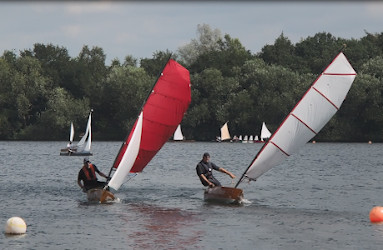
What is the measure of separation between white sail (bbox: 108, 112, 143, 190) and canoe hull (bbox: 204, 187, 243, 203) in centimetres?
427

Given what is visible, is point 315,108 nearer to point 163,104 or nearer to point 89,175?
point 163,104

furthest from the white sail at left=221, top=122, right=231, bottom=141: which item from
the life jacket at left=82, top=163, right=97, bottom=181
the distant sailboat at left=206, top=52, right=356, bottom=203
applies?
the distant sailboat at left=206, top=52, right=356, bottom=203

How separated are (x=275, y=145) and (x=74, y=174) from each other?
2946cm

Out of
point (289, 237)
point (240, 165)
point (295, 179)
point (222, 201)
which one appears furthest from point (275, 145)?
point (240, 165)

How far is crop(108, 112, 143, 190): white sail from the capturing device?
128 ft

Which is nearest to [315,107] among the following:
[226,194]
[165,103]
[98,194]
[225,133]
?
[226,194]

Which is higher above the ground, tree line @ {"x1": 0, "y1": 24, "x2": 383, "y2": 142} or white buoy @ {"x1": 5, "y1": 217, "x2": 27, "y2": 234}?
tree line @ {"x1": 0, "y1": 24, "x2": 383, "y2": 142}

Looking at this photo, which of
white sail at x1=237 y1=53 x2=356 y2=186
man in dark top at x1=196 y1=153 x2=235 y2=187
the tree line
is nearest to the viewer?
white sail at x1=237 y1=53 x2=356 y2=186

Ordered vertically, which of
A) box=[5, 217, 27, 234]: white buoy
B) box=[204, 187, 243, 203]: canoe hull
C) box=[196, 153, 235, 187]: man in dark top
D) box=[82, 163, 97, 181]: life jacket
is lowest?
box=[5, 217, 27, 234]: white buoy

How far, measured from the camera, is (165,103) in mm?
40125

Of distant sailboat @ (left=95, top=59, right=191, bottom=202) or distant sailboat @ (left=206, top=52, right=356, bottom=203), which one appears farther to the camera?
distant sailboat @ (left=95, top=59, right=191, bottom=202)

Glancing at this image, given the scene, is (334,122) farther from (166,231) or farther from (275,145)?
(166,231)

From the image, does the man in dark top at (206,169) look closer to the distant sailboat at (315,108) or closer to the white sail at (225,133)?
the distant sailboat at (315,108)

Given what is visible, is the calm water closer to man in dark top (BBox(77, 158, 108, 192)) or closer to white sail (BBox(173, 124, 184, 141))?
man in dark top (BBox(77, 158, 108, 192))
